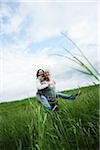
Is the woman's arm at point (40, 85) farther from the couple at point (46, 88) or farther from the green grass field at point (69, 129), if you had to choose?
the green grass field at point (69, 129)

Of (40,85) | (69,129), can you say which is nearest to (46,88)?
(40,85)

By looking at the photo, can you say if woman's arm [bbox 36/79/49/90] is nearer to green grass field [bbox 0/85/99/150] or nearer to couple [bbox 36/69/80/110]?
couple [bbox 36/69/80/110]

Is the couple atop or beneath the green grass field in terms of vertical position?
atop

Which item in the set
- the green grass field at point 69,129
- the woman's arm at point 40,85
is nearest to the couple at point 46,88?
the woman's arm at point 40,85

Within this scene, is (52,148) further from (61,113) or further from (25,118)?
(25,118)

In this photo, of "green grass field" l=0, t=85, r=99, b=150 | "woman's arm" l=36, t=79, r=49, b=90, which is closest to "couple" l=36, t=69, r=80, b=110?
"woman's arm" l=36, t=79, r=49, b=90

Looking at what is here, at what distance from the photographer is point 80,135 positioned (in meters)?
3.02

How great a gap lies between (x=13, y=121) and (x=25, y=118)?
0.29m

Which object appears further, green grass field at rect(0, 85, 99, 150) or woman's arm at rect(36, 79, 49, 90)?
woman's arm at rect(36, 79, 49, 90)

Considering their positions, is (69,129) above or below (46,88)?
below

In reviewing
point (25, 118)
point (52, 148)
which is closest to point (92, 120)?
point (52, 148)

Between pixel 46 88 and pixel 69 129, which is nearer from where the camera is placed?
pixel 69 129

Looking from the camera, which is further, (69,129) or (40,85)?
(40,85)

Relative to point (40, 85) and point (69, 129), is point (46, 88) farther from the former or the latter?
point (69, 129)
